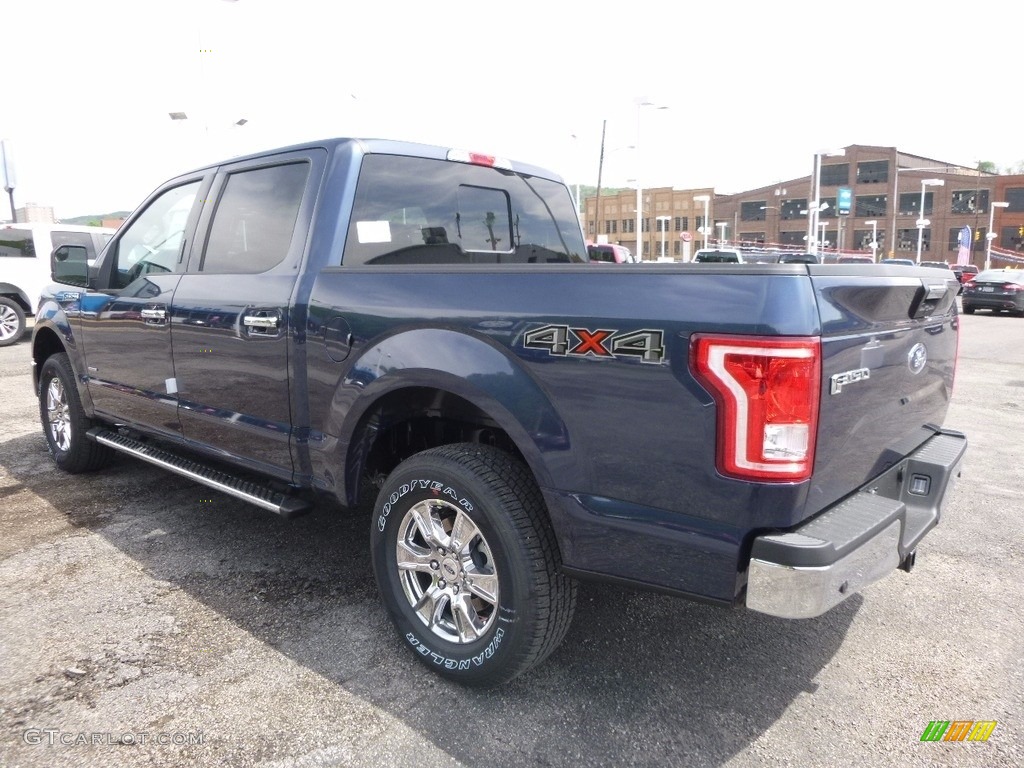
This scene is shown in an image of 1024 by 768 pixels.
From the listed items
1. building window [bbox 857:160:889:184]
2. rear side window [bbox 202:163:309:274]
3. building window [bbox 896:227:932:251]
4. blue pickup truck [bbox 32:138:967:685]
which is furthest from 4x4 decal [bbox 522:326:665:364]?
building window [bbox 857:160:889:184]

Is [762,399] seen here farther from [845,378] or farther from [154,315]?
[154,315]

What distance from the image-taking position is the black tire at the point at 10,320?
12.6 metres

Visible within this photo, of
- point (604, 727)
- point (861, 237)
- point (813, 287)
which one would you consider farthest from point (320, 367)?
point (861, 237)

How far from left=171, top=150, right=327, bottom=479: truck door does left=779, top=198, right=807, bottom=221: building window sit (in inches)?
3266

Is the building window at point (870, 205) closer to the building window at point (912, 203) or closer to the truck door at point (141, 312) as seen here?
the building window at point (912, 203)

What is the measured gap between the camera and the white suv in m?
12.6

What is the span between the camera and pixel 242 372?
3352mm

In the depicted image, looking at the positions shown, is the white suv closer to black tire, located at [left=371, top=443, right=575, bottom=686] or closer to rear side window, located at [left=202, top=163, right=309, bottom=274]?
rear side window, located at [left=202, top=163, right=309, bottom=274]

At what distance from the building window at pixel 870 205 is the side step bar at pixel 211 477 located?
80683 millimetres

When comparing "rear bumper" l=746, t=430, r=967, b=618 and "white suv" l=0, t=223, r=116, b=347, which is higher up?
"white suv" l=0, t=223, r=116, b=347

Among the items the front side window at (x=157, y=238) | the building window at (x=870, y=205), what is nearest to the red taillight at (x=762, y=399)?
the front side window at (x=157, y=238)

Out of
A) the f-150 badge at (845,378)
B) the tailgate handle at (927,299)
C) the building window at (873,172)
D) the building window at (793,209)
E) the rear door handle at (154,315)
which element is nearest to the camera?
the f-150 badge at (845,378)

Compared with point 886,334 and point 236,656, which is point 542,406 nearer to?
point 886,334

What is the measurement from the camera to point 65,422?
5223 mm
